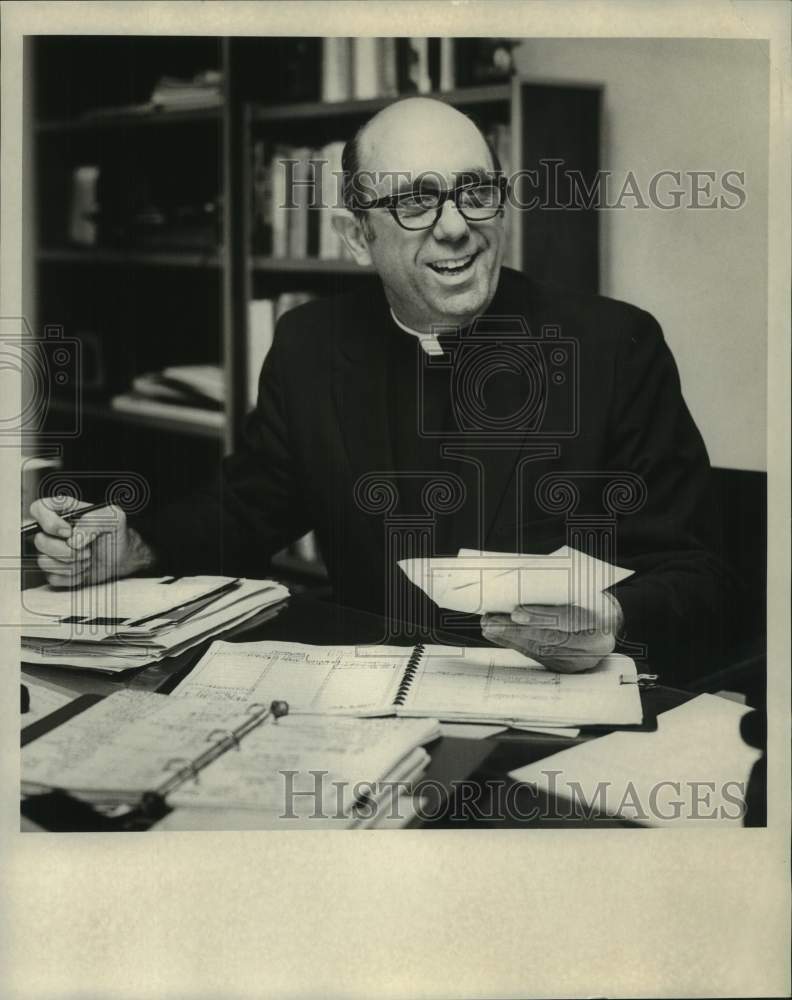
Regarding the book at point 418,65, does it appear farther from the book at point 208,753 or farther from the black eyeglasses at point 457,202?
the book at point 208,753

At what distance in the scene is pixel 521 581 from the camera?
150 cm

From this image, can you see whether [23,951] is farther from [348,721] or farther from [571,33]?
[571,33]

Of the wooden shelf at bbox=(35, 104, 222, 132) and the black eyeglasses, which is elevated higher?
the wooden shelf at bbox=(35, 104, 222, 132)

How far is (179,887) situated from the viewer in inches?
59.1

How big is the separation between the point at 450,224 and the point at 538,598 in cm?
55

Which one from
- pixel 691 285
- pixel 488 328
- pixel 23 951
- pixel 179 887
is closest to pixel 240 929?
pixel 179 887

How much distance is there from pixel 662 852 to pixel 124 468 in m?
0.95

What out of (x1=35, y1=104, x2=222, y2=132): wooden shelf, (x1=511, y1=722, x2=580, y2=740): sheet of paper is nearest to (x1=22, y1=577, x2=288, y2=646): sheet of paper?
(x1=511, y1=722, x2=580, y2=740): sheet of paper

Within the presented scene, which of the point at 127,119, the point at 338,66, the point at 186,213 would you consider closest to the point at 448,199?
the point at 338,66

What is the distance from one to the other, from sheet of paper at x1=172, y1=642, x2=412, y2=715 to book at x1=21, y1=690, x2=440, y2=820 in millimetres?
21

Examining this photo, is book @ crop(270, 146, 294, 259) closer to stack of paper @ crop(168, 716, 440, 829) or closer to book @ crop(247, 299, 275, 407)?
book @ crop(247, 299, 275, 407)

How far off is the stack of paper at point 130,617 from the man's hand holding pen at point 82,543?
2 centimetres

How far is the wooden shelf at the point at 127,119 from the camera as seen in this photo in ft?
5.51

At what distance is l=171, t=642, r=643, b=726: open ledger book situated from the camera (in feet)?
4.32
